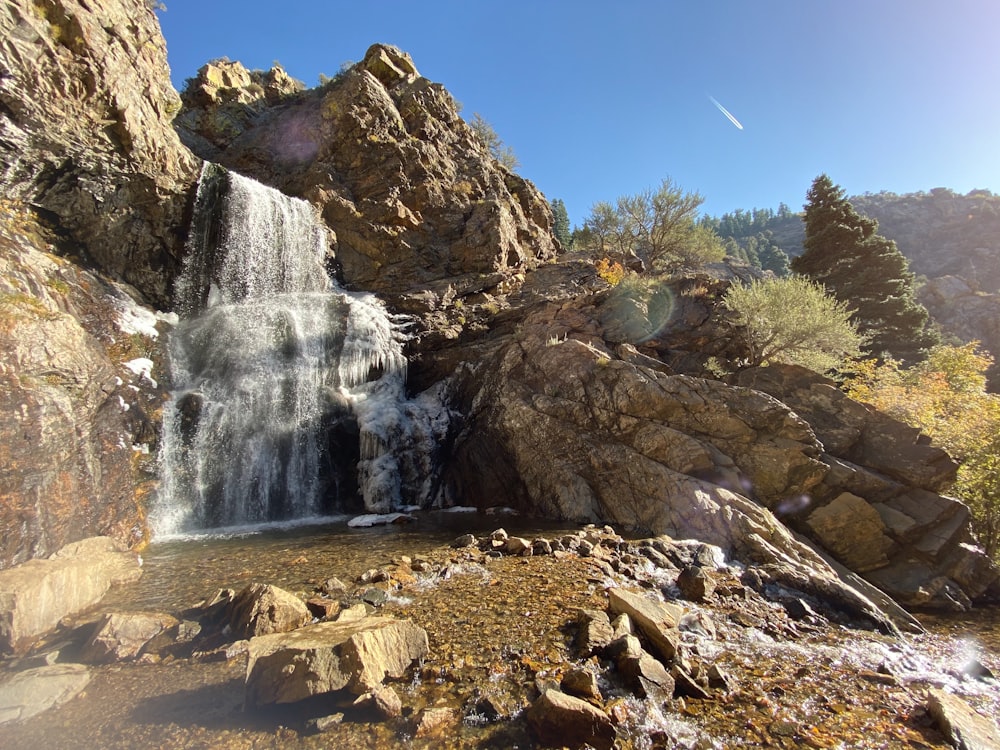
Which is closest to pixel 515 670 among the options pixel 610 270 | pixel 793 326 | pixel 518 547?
pixel 518 547

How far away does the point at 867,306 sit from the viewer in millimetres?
27953

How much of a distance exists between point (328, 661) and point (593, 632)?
338 cm

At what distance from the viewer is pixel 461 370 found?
21500 mm

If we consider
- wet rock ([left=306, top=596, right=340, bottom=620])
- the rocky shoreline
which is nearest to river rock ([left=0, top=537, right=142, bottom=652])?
the rocky shoreline

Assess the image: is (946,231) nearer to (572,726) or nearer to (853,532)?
(853,532)

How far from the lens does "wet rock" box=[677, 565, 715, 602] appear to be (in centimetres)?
789

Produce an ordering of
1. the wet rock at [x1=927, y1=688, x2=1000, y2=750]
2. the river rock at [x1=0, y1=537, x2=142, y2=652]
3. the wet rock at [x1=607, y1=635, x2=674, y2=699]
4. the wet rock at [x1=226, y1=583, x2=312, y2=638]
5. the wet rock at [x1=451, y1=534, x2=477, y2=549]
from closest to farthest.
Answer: the wet rock at [x1=927, y1=688, x2=1000, y2=750]
the wet rock at [x1=607, y1=635, x2=674, y2=699]
the river rock at [x1=0, y1=537, x2=142, y2=652]
the wet rock at [x1=226, y1=583, x2=312, y2=638]
the wet rock at [x1=451, y1=534, x2=477, y2=549]

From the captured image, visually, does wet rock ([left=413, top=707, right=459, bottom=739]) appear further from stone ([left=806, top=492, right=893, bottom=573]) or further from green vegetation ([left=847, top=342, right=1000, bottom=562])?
green vegetation ([left=847, top=342, right=1000, bottom=562])

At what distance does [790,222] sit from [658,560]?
177 meters

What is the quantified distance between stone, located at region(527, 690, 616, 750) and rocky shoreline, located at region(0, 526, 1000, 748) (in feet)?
0.05

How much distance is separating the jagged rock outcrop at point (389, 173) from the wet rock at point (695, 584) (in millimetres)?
18574

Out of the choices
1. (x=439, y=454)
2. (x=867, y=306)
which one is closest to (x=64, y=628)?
(x=439, y=454)

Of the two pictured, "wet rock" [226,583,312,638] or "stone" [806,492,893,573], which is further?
"stone" [806,492,893,573]

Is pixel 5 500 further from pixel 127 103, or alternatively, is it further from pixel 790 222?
pixel 790 222
